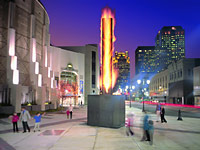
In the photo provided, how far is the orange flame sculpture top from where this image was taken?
1705 centimetres

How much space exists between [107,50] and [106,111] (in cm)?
515

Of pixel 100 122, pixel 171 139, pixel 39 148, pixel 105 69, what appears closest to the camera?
pixel 39 148

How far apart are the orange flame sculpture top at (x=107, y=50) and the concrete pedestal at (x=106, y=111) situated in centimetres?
132

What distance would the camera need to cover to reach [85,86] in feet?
226

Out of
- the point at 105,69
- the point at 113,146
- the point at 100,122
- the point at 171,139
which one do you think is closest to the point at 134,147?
the point at 113,146

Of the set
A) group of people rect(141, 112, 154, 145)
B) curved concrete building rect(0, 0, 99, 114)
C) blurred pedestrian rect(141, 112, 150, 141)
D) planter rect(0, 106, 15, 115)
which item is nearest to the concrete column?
curved concrete building rect(0, 0, 99, 114)

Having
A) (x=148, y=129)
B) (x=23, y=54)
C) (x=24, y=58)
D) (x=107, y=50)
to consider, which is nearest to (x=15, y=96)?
(x=24, y=58)

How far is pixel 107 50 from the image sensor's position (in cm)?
1731

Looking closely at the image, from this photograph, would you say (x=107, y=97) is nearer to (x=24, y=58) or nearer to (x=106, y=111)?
(x=106, y=111)

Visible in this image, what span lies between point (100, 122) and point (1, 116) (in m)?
13.2

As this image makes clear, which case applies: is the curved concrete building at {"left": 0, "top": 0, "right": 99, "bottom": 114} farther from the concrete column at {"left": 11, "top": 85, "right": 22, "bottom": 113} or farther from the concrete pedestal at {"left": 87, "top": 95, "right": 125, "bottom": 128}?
the concrete pedestal at {"left": 87, "top": 95, "right": 125, "bottom": 128}

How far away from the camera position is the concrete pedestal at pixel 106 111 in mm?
15336

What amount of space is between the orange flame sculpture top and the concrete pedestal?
132 centimetres

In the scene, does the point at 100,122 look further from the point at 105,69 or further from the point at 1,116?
the point at 1,116
